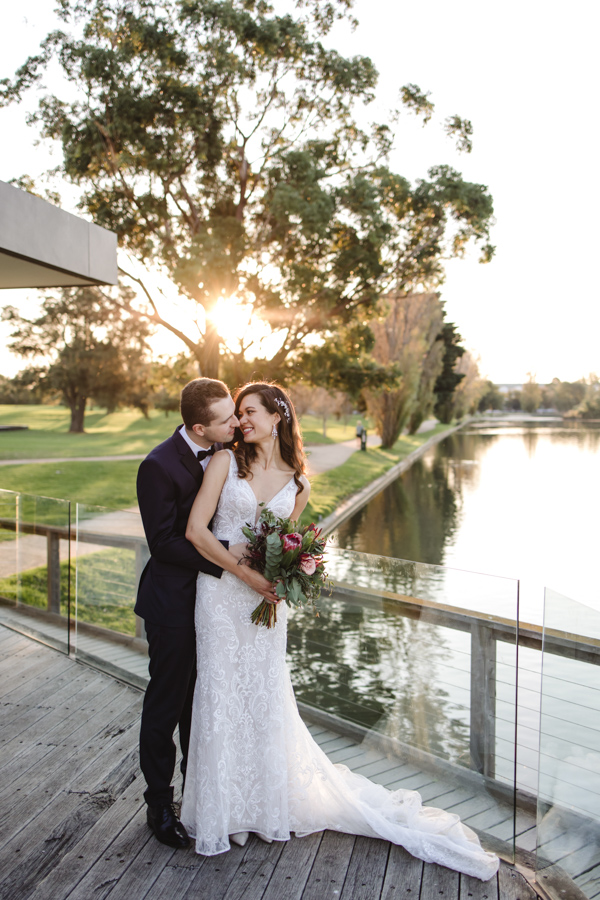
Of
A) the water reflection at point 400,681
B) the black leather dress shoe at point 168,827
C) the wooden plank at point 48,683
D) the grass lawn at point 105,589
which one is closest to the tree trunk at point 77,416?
the grass lawn at point 105,589

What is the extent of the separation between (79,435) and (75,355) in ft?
21.0

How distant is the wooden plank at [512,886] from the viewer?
2.40 metres

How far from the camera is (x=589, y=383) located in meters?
45.0

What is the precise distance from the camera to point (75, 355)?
38875 mm

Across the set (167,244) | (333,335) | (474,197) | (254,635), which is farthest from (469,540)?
(254,635)

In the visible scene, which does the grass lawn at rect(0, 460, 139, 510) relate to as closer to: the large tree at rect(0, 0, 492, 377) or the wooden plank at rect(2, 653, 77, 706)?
the large tree at rect(0, 0, 492, 377)

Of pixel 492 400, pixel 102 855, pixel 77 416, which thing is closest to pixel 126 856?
pixel 102 855

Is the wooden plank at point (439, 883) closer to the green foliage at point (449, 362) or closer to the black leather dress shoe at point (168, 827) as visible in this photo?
the black leather dress shoe at point (168, 827)

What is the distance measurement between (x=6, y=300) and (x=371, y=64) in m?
17.9

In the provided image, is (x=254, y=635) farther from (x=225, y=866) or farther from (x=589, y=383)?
(x=589, y=383)

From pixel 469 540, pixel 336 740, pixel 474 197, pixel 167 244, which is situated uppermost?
pixel 474 197

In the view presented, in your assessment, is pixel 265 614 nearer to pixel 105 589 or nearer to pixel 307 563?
pixel 307 563

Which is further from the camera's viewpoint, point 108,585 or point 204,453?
point 108,585

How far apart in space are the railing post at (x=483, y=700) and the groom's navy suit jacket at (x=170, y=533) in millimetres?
1222
